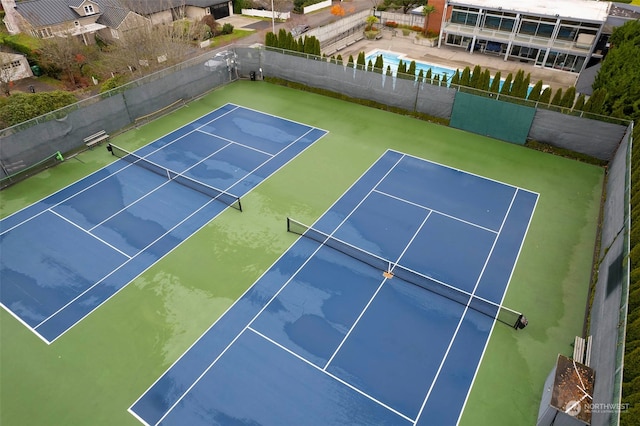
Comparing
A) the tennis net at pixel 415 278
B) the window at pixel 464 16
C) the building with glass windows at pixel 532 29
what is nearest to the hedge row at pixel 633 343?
the tennis net at pixel 415 278

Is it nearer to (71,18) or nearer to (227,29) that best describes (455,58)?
(227,29)

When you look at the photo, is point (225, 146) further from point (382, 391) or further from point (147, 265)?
point (382, 391)

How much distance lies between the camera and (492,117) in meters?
18.7

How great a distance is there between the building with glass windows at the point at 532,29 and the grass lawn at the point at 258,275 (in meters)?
15.7

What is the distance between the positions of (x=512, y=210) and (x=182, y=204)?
12111 millimetres

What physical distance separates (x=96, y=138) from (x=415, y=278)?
15.4 meters

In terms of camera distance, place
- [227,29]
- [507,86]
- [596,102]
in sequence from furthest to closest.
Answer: [227,29]
[507,86]
[596,102]

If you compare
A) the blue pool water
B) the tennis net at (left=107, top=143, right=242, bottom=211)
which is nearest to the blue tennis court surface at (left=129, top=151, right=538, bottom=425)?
the tennis net at (left=107, top=143, right=242, bottom=211)

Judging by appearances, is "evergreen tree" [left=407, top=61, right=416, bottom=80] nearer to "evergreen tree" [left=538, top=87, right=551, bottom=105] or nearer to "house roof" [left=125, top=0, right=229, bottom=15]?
"evergreen tree" [left=538, top=87, right=551, bottom=105]

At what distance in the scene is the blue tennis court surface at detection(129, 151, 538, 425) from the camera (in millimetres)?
9125

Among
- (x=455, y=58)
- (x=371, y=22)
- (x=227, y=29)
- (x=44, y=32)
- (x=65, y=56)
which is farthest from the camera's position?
(x=227, y=29)

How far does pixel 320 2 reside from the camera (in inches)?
1831

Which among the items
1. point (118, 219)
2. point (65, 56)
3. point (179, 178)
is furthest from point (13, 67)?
point (118, 219)

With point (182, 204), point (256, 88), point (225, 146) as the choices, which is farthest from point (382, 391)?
point (256, 88)
